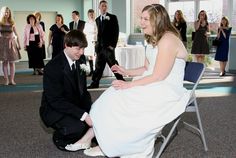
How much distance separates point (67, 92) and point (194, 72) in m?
1.05

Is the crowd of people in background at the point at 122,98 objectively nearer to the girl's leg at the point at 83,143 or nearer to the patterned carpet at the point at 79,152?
the girl's leg at the point at 83,143

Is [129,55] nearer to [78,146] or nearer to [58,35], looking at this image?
[58,35]

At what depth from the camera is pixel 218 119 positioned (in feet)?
13.9

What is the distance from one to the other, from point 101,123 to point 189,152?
0.98 meters

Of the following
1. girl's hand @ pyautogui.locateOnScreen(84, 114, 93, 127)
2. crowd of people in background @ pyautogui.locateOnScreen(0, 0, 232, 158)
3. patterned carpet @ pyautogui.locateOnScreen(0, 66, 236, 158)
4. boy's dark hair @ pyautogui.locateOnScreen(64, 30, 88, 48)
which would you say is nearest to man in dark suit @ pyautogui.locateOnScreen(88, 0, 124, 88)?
patterned carpet @ pyautogui.locateOnScreen(0, 66, 236, 158)

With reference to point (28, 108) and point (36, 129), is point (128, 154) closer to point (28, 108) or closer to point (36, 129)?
point (36, 129)

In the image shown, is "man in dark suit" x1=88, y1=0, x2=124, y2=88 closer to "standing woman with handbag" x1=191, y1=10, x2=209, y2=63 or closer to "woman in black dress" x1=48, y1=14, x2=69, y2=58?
"woman in black dress" x1=48, y1=14, x2=69, y2=58

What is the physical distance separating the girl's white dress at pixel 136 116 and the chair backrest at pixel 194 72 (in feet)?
1.01

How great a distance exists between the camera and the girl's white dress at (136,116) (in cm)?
244

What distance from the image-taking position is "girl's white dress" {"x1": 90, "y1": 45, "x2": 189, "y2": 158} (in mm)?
2441

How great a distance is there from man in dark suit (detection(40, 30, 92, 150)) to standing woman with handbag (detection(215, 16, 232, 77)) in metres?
6.03

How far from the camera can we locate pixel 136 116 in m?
2.44

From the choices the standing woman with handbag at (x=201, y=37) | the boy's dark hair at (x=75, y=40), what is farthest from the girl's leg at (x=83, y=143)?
the standing woman with handbag at (x=201, y=37)

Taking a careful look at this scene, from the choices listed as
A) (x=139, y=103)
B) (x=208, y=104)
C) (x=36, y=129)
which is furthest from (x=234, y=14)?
(x=139, y=103)
